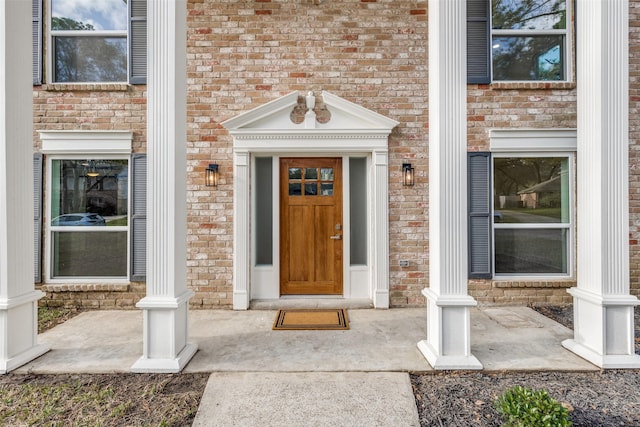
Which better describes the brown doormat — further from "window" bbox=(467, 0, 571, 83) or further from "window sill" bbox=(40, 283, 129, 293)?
"window" bbox=(467, 0, 571, 83)

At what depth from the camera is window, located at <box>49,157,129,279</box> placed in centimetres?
456

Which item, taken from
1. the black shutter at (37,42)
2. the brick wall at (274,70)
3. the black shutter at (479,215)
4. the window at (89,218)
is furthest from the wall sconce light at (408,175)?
the black shutter at (37,42)

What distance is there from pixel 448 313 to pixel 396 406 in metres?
0.93

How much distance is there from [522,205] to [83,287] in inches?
238

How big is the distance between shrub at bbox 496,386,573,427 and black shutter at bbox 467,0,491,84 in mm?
3928

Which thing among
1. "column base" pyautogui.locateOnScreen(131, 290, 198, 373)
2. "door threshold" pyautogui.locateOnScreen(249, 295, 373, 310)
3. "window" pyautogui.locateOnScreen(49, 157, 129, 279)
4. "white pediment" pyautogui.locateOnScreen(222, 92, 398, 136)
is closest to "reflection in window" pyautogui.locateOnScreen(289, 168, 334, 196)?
"white pediment" pyautogui.locateOnScreen(222, 92, 398, 136)

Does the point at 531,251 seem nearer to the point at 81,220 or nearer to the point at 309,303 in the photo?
the point at 309,303

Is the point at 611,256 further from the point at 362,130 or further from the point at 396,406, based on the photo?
the point at 362,130

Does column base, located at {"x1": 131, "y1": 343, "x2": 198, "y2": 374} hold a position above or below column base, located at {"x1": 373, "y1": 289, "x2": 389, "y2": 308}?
below

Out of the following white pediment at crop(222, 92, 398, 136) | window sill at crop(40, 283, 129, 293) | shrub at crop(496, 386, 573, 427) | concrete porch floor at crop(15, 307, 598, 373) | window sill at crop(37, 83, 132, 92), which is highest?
window sill at crop(37, 83, 132, 92)

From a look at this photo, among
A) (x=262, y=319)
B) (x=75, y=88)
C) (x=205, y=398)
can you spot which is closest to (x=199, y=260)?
(x=262, y=319)

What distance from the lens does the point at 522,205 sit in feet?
15.3

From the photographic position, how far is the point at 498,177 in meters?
4.66

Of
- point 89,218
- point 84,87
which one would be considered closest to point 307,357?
point 89,218
